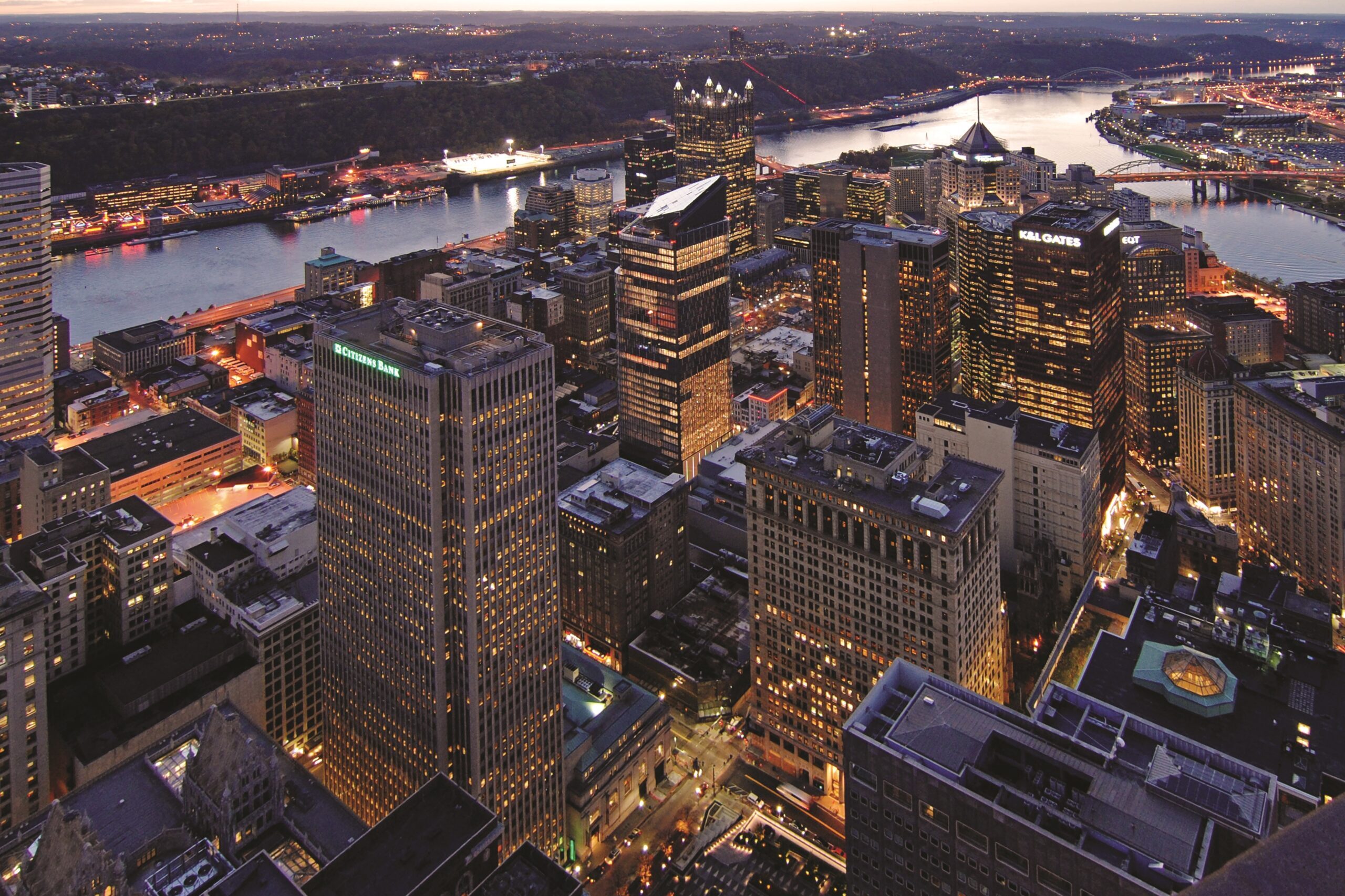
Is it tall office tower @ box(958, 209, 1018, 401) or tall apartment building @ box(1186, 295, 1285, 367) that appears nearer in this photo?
tall office tower @ box(958, 209, 1018, 401)

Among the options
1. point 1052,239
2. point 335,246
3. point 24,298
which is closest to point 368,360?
point 1052,239

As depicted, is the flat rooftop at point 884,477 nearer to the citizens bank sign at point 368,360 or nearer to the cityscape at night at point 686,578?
the cityscape at night at point 686,578

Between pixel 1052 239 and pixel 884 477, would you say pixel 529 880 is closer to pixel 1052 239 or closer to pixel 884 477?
pixel 884 477

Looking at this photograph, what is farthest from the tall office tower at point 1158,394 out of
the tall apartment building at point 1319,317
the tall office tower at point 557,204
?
the tall office tower at point 557,204

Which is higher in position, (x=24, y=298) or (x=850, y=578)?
(x=24, y=298)

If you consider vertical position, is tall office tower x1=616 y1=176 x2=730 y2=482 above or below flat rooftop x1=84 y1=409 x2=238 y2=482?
above

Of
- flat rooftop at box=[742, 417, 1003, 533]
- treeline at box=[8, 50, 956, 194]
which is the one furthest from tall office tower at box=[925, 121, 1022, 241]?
treeline at box=[8, 50, 956, 194]

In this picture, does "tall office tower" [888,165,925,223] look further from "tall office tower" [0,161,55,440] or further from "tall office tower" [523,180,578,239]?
"tall office tower" [0,161,55,440]
